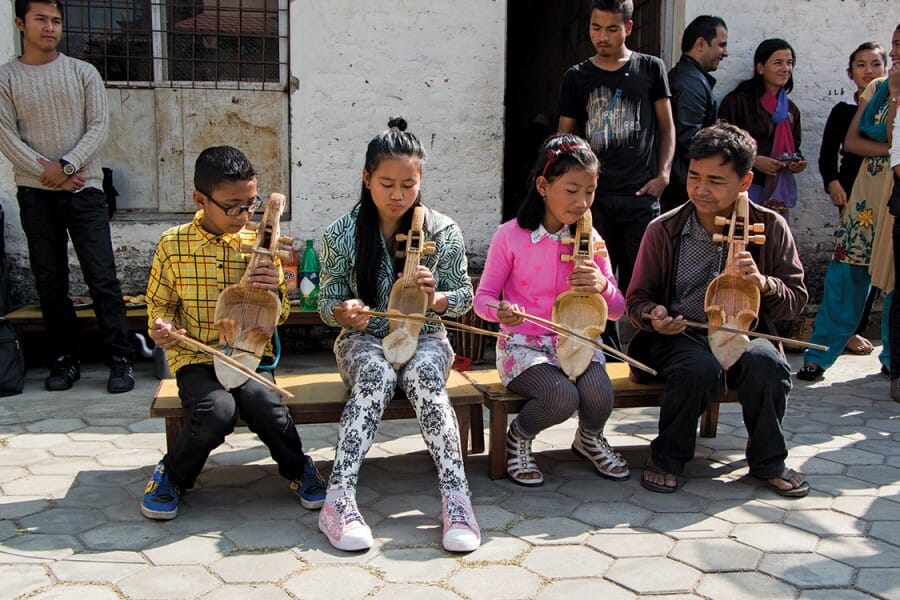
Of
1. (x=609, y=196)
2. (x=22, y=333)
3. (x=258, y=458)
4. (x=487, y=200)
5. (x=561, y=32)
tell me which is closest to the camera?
(x=258, y=458)

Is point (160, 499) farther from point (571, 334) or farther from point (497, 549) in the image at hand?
point (571, 334)

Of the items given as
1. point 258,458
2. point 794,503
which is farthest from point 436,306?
point 794,503

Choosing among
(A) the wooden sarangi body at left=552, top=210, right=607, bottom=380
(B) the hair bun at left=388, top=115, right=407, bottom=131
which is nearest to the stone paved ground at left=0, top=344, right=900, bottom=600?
(A) the wooden sarangi body at left=552, top=210, right=607, bottom=380

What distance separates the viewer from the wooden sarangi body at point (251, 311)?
323cm

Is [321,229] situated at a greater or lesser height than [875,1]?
lesser

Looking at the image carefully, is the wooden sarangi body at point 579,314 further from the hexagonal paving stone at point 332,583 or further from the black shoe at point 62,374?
the black shoe at point 62,374

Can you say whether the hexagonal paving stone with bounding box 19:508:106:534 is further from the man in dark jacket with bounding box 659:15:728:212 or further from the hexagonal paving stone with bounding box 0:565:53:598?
the man in dark jacket with bounding box 659:15:728:212

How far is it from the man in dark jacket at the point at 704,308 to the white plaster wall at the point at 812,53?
297cm

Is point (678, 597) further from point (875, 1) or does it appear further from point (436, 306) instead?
point (875, 1)

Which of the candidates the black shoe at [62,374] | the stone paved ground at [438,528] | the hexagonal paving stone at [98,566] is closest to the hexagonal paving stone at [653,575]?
the stone paved ground at [438,528]

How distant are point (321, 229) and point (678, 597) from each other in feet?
13.1

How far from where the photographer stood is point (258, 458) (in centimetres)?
394

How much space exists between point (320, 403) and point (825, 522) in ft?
6.22

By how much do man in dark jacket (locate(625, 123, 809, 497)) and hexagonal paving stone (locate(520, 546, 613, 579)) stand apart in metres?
0.69
